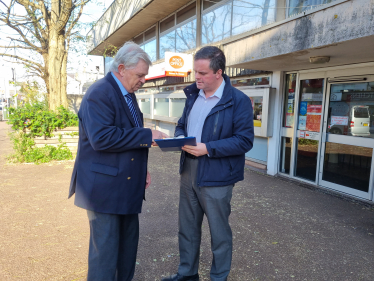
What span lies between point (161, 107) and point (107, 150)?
35.8 feet

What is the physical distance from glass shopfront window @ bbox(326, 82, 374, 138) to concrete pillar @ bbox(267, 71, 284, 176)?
3.78 ft

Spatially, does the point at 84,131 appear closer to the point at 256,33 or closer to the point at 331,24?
the point at 331,24

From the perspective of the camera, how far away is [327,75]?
17.6 ft

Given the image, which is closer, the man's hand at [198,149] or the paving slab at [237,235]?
the man's hand at [198,149]

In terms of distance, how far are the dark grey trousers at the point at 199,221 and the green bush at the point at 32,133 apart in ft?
19.7

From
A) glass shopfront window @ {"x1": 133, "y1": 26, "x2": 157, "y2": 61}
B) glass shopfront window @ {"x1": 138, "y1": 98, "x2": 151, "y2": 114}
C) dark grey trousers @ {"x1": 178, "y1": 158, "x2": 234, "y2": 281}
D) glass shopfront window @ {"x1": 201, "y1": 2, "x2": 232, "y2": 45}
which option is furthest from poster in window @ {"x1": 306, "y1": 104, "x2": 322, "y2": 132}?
glass shopfront window @ {"x1": 138, "y1": 98, "x2": 151, "y2": 114}

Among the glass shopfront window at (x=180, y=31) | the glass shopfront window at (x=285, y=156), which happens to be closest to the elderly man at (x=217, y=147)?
the glass shopfront window at (x=285, y=156)

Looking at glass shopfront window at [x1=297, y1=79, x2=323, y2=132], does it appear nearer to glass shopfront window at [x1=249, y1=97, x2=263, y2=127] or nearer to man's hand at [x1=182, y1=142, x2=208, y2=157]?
glass shopfront window at [x1=249, y1=97, x2=263, y2=127]

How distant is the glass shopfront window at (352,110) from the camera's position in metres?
4.81

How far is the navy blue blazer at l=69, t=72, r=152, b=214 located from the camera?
1.84 m

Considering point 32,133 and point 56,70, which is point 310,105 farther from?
point 56,70

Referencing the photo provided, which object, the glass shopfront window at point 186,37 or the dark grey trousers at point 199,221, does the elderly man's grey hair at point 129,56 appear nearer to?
the dark grey trousers at point 199,221

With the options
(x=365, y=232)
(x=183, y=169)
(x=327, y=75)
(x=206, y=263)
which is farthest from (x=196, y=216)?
(x=327, y=75)

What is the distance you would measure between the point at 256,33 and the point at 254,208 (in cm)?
317
